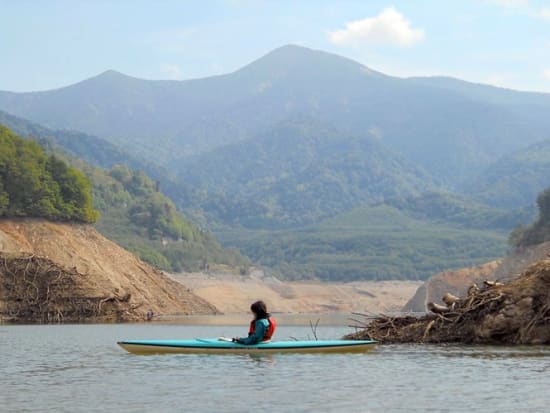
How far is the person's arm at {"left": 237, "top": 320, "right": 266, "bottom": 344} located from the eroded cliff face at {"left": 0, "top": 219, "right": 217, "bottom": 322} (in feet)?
170

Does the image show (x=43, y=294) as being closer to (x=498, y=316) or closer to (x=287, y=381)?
A: (x=498, y=316)

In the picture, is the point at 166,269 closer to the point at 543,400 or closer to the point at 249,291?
the point at 249,291

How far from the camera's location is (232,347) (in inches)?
1542

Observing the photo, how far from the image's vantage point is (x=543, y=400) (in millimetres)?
28078

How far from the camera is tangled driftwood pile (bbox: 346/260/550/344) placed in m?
42.8

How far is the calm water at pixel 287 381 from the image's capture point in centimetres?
2769

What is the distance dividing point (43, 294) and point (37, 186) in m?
26.9

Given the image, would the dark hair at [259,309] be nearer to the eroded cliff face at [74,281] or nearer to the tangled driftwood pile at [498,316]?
the tangled driftwood pile at [498,316]

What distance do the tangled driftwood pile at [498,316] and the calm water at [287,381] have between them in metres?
1.14

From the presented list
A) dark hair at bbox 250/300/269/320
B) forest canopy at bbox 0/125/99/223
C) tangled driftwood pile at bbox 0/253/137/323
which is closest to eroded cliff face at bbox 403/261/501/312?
forest canopy at bbox 0/125/99/223

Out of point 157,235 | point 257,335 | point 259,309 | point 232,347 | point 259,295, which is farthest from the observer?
point 157,235

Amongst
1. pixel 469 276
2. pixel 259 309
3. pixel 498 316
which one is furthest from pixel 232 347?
pixel 469 276

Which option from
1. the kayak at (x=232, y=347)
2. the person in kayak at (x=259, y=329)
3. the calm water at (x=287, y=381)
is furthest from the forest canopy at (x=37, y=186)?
the person in kayak at (x=259, y=329)

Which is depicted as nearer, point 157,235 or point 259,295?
point 259,295
